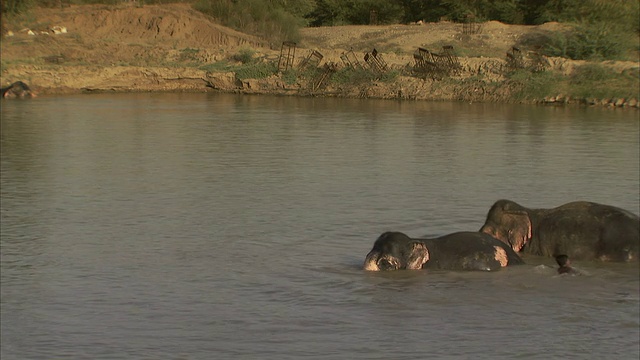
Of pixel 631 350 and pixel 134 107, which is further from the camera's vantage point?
pixel 134 107

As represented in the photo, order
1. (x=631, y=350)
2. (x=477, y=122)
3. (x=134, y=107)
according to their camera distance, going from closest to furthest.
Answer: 1. (x=631, y=350)
2. (x=477, y=122)
3. (x=134, y=107)

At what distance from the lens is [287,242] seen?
11727 millimetres

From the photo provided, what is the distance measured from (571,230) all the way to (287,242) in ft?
9.90

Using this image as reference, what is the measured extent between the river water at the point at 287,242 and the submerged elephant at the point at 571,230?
22 centimetres

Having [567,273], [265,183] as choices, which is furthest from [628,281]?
[265,183]

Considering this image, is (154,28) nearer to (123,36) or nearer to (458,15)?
(123,36)

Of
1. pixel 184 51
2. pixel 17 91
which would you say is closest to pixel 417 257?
pixel 17 91

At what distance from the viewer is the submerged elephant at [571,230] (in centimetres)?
1038

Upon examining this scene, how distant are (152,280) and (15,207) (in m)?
4.53

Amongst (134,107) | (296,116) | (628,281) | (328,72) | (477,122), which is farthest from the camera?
(328,72)

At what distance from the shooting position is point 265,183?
16.1 m

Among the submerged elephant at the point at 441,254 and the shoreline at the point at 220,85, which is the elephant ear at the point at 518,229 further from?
the shoreline at the point at 220,85

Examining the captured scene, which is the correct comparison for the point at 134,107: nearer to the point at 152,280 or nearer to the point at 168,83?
the point at 168,83

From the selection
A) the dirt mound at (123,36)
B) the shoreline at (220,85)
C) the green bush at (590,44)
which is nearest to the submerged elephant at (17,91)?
the shoreline at (220,85)
